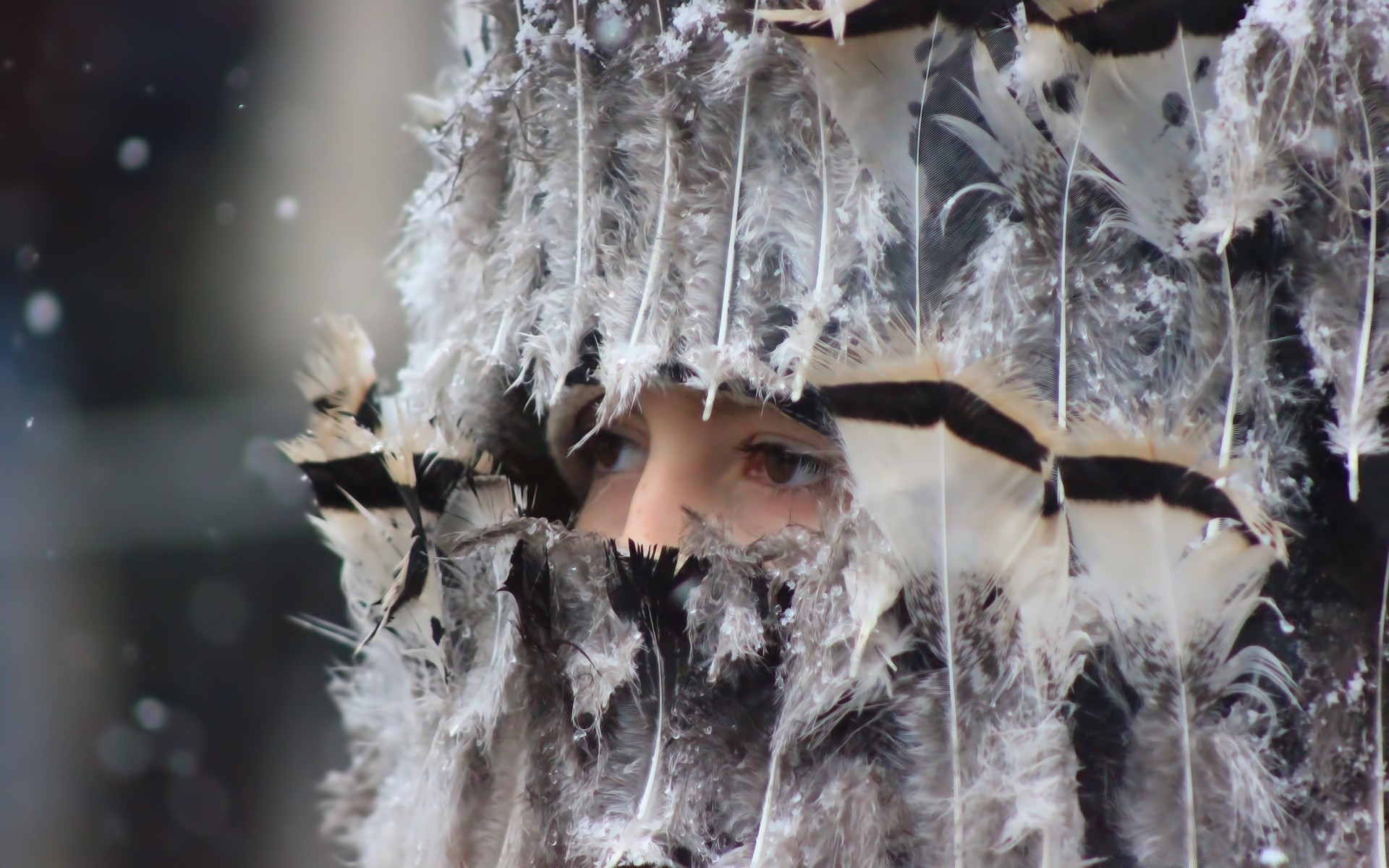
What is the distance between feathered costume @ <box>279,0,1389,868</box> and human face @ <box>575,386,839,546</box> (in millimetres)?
51

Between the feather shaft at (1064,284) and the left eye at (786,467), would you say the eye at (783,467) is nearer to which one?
the left eye at (786,467)

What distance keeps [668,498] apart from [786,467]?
0.50 feet

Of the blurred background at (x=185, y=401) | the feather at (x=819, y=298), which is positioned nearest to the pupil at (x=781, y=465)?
the feather at (x=819, y=298)

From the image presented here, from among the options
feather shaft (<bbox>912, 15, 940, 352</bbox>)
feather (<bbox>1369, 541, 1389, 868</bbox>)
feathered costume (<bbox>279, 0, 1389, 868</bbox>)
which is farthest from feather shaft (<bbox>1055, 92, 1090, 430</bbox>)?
feather (<bbox>1369, 541, 1389, 868</bbox>)

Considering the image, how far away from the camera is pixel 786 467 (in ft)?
4.28

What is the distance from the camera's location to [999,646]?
1.09 m

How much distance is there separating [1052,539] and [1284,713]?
30 cm

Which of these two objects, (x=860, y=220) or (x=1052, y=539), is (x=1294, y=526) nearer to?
(x=1052, y=539)

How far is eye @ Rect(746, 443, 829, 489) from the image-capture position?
1.28m

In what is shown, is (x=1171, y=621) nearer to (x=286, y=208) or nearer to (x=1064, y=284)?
(x=1064, y=284)

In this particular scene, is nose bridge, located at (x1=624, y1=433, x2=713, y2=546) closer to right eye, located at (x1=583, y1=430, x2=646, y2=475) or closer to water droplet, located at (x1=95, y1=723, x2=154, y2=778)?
right eye, located at (x1=583, y1=430, x2=646, y2=475)

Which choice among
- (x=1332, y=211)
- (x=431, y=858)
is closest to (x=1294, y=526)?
(x=1332, y=211)

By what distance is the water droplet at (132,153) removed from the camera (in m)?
3.94

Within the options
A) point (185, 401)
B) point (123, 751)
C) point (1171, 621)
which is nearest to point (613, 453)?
point (1171, 621)
